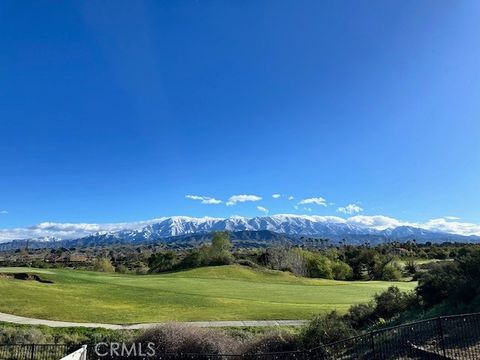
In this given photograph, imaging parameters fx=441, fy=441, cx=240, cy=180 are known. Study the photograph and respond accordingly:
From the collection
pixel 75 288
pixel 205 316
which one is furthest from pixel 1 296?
pixel 205 316

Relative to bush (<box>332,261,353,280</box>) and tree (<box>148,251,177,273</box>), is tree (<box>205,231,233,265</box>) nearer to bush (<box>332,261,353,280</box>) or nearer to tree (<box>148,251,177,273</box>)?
tree (<box>148,251,177,273</box>)

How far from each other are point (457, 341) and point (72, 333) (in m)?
17.5

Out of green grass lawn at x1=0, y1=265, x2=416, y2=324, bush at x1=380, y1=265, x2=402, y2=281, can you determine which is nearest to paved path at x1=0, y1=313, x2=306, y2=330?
green grass lawn at x1=0, y1=265, x2=416, y2=324

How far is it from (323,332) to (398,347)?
5.12 m

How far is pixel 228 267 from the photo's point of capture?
224 ft

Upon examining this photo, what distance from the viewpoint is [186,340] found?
18.5 meters

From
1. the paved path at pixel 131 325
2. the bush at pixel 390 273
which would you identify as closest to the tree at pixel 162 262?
the bush at pixel 390 273

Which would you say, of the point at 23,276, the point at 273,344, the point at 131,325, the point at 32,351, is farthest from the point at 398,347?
the point at 23,276

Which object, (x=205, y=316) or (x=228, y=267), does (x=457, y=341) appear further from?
(x=228, y=267)

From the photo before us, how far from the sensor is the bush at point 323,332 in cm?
1823

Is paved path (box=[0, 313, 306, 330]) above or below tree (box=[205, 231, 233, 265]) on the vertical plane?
below

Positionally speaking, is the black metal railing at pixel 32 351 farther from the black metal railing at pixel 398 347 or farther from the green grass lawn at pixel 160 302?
the green grass lawn at pixel 160 302

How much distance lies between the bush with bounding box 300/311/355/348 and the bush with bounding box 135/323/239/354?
3.06 m

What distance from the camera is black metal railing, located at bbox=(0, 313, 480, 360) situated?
40.4 ft
